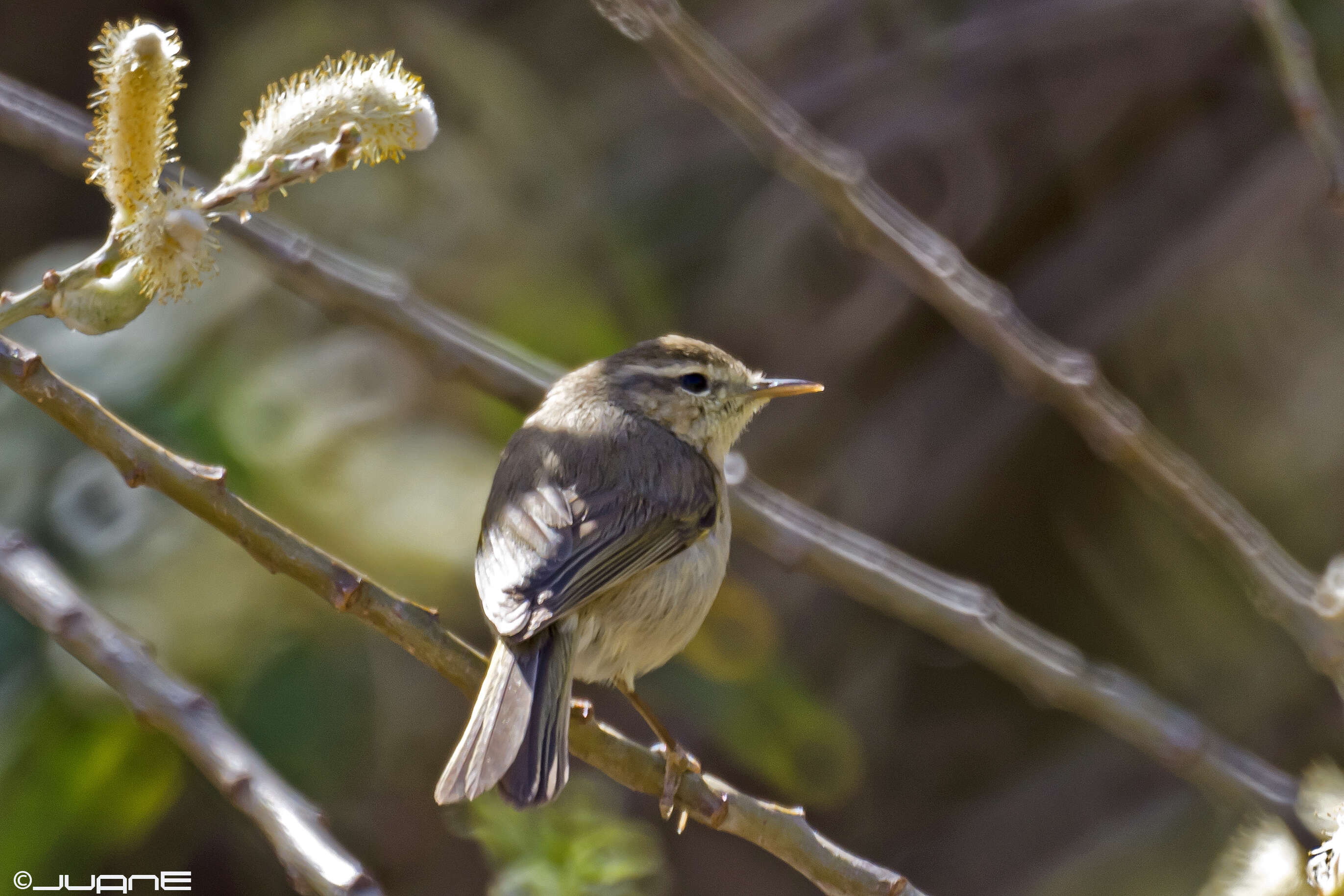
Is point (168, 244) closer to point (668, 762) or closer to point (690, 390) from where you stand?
point (668, 762)

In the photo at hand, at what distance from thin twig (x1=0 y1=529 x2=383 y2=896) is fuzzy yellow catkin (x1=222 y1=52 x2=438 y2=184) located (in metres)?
0.69

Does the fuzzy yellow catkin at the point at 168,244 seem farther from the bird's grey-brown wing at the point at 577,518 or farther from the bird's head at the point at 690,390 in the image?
the bird's head at the point at 690,390

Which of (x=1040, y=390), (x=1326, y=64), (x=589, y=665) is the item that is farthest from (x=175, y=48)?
(x=1326, y=64)

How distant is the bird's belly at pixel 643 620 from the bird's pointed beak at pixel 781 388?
0.48 metres

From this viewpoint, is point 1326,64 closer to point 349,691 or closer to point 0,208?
point 349,691

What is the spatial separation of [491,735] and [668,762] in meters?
0.32

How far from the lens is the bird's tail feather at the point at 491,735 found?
1.78 m

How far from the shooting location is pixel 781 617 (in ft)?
12.9

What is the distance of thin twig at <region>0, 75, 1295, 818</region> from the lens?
241cm

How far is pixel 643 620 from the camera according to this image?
2314 mm

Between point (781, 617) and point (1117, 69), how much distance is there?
2.20 metres

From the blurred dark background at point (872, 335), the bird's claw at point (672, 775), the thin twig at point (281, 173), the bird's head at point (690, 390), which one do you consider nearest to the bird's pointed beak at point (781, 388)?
the bird's head at point (690, 390)

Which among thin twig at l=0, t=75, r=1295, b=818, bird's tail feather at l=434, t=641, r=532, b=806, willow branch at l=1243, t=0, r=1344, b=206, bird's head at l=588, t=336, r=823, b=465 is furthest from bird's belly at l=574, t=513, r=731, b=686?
willow branch at l=1243, t=0, r=1344, b=206

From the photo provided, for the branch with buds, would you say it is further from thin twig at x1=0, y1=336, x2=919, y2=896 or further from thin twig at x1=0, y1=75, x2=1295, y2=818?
thin twig at x1=0, y1=75, x2=1295, y2=818
